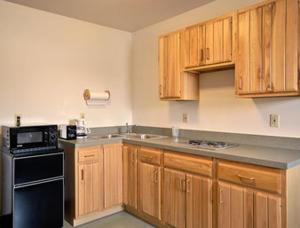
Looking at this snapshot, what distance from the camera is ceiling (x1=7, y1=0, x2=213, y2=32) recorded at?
285cm

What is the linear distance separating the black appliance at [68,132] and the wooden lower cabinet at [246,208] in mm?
1831

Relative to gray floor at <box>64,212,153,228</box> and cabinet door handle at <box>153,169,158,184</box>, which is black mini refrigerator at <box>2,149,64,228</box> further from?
cabinet door handle at <box>153,169,158,184</box>

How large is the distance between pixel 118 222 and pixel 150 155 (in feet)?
2.89

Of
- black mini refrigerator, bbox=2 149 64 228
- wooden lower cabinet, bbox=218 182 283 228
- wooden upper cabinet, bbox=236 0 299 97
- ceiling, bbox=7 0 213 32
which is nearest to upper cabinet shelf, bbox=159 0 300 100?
wooden upper cabinet, bbox=236 0 299 97

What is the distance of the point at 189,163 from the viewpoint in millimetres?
2342

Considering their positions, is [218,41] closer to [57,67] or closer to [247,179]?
[247,179]

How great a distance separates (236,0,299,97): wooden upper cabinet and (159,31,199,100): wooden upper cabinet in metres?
0.71

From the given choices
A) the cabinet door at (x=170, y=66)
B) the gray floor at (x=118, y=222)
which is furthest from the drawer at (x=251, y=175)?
the gray floor at (x=118, y=222)

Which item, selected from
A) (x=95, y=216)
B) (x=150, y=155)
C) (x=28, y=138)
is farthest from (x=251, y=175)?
(x=28, y=138)

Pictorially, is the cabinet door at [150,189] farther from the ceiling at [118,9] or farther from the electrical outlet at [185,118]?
the ceiling at [118,9]

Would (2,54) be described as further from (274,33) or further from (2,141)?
(274,33)

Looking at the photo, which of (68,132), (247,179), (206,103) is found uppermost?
(206,103)

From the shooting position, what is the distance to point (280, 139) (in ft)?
7.54

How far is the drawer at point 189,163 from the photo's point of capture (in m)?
2.20
